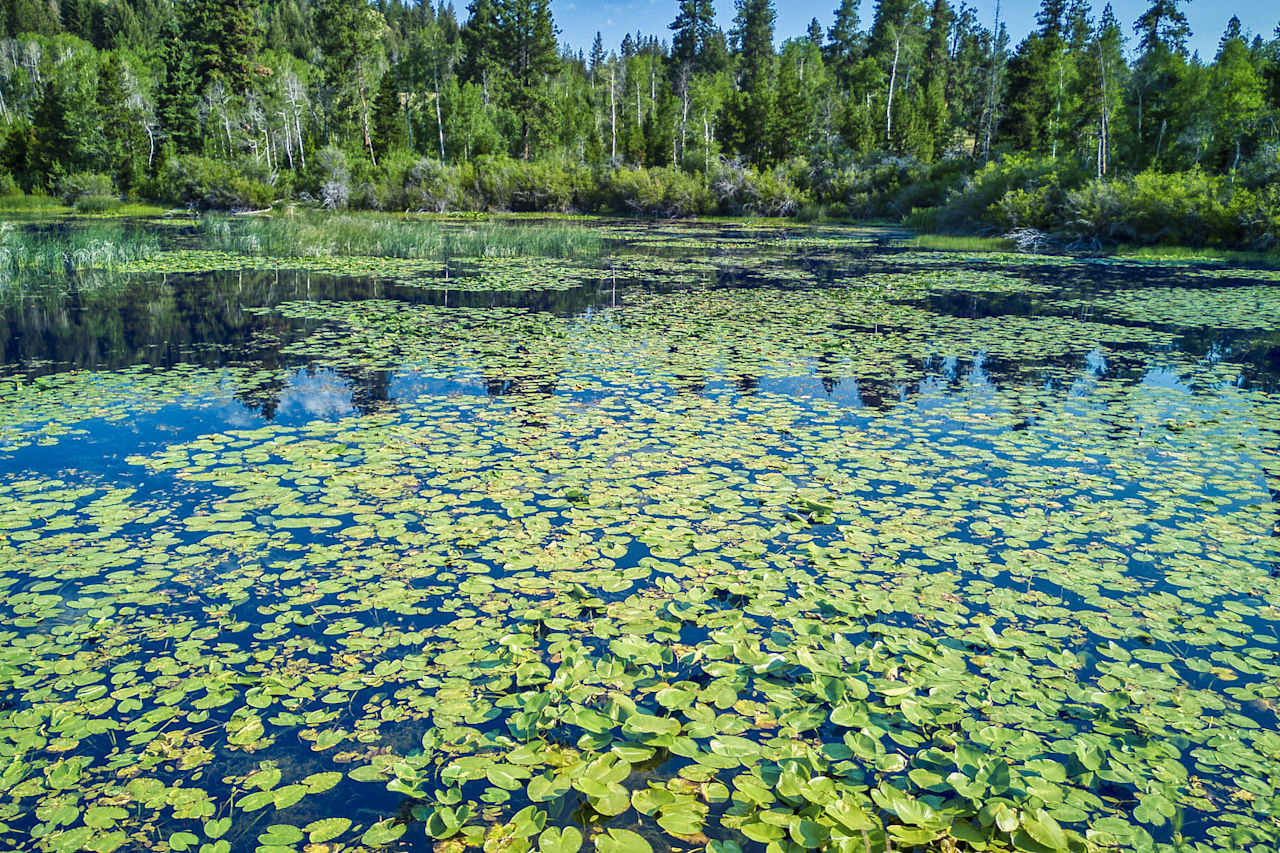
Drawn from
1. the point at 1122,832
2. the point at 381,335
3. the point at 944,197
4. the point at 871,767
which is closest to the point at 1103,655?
the point at 1122,832

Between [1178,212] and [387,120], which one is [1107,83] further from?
[387,120]

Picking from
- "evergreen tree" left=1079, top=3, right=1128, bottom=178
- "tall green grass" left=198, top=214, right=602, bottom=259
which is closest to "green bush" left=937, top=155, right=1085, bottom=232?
"evergreen tree" left=1079, top=3, right=1128, bottom=178

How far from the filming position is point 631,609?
416 cm

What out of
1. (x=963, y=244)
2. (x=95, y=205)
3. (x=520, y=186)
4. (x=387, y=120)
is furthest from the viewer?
(x=387, y=120)

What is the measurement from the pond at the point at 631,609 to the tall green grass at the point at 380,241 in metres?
15.4

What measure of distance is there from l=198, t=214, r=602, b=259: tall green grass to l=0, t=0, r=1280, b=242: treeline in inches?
735

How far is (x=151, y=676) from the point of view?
3.48 metres

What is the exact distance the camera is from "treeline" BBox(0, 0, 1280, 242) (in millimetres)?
42531

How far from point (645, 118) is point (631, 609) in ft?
240

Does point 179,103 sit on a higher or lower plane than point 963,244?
higher

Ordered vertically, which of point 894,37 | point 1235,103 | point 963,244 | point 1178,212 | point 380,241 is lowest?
point 963,244

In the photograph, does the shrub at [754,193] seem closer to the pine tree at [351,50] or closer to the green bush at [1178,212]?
the green bush at [1178,212]

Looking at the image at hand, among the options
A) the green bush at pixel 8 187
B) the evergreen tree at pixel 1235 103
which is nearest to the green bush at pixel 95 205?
the green bush at pixel 8 187

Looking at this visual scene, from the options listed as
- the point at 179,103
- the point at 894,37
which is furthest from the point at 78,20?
the point at 894,37
